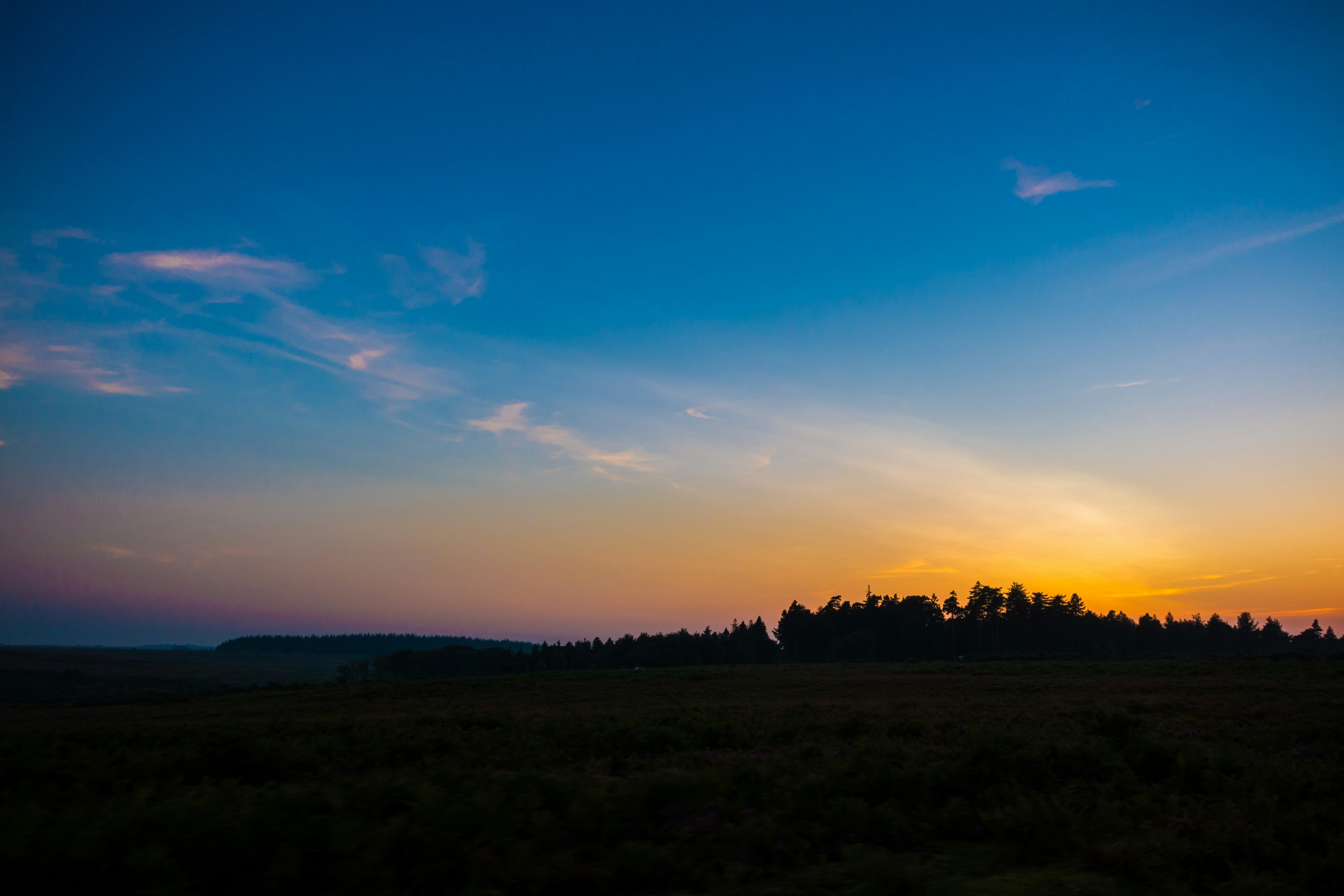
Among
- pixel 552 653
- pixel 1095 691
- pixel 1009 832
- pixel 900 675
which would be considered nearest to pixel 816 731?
pixel 1009 832

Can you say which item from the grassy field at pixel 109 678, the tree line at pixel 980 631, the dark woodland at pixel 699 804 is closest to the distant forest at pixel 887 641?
the tree line at pixel 980 631

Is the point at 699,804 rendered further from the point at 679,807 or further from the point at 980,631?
the point at 980,631

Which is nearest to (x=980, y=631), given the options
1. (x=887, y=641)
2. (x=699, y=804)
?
(x=887, y=641)

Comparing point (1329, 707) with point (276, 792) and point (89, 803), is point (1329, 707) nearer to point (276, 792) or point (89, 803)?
point (276, 792)

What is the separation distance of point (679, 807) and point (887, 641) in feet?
443

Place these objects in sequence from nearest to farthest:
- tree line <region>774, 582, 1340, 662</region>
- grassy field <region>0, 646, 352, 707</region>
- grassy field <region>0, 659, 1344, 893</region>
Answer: grassy field <region>0, 659, 1344, 893</region>
grassy field <region>0, 646, 352, 707</region>
tree line <region>774, 582, 1340, 662</region>

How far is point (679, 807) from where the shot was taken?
9000 mm

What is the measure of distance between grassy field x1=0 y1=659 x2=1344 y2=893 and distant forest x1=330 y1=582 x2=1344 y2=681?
10939cm

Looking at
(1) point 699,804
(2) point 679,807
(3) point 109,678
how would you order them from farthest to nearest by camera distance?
1. (3) point 109,678
2. (1) point 699,804
3. (2) point 679,807

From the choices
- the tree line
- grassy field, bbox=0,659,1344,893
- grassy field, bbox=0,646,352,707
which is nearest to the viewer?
grassy field, bbox=0,659,1344,893

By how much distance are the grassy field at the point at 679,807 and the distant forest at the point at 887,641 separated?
109 m

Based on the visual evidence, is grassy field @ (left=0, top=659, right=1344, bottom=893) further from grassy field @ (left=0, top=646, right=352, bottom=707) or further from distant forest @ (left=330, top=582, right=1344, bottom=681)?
distant forest @ (left=330, top=582, right=1344, bottom=681)

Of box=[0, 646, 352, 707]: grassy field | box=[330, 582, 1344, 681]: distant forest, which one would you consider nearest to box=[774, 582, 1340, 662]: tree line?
box=[330, 582, 1344, 681]: distant forest

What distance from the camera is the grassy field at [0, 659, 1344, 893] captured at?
6625 millimetres
